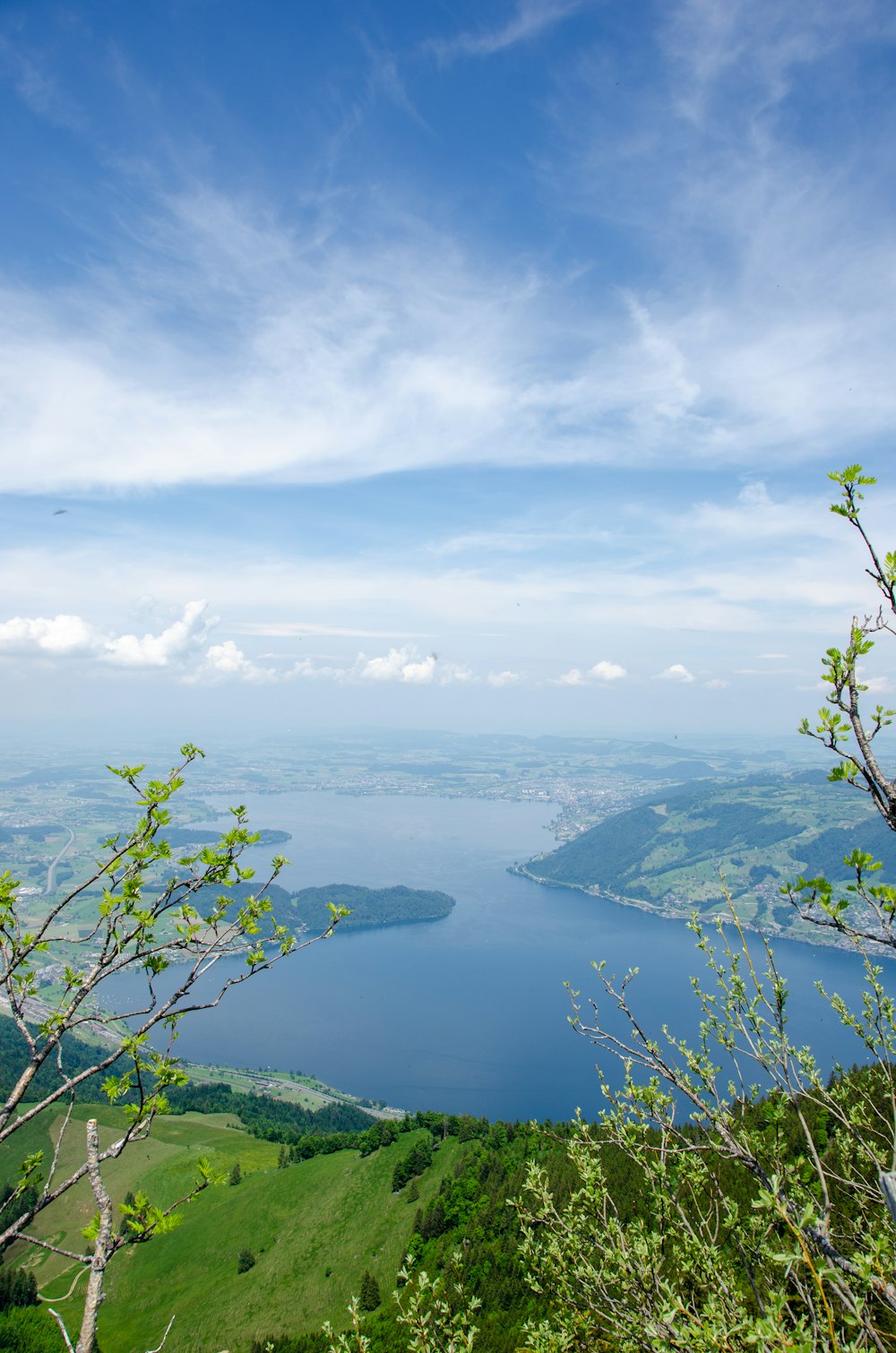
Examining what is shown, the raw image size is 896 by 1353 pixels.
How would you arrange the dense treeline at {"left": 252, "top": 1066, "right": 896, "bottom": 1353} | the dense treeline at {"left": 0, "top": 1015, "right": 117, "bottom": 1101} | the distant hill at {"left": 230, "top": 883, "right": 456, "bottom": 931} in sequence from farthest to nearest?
the distant hill at {"left": 230, "top": 883, "right": 456, "bottom": 931}
the dense treeline at {"left": 0, "top": 1015, "right": 117, "bottom": 1101}
the dense treeline at {"left": 252, "top": 1066, "right": 896, "bottom": 1353}

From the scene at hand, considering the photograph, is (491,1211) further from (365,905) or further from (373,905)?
(365,905)

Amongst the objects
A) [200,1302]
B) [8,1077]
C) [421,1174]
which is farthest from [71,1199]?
[421,1174]

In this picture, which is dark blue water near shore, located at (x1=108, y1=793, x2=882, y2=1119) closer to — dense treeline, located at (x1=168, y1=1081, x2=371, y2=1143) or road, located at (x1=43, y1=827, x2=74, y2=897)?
dense treeline, located at (x1=168, y1=1081, x2=371, y2=1143)

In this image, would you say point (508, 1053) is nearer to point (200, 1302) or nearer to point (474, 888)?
point (200, 1302)

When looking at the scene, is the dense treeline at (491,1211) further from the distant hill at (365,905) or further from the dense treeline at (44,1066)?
the distant hill at (365,905)

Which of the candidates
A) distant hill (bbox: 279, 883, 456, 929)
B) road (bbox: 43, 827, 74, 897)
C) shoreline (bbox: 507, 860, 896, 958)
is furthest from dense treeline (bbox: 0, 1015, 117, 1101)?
shoreline (bbox: 507, 860, 896, 958)

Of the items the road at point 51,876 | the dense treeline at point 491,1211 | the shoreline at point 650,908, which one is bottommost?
the shoreline at point 650,908

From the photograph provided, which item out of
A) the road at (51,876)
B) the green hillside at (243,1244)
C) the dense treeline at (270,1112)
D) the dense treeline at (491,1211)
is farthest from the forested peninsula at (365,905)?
the dense treeline at (491,1211)

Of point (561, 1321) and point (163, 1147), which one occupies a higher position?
point (561, 1321)
